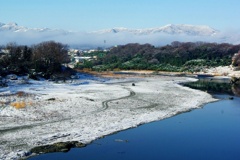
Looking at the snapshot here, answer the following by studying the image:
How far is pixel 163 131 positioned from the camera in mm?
21312

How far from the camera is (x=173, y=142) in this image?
61.7 ft

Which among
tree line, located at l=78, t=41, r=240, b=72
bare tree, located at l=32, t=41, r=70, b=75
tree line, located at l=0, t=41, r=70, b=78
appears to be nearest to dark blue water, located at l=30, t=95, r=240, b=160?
tree line, located at l=0, t=41, r=70, b=78

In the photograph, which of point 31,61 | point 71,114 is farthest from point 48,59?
point 71,114

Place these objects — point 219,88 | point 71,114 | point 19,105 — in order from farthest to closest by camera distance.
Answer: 1. point 219,88
2. point 19,105
3. point 71,114

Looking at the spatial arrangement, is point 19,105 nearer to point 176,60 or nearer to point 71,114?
point 71,114

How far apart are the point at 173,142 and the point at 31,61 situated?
36.5m

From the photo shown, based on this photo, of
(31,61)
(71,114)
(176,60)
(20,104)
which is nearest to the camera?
(71,114)

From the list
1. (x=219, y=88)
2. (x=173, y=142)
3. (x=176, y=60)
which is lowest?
(x=219, y=88)

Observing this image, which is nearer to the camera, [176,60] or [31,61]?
[31,61]

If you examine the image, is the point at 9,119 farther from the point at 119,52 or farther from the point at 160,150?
the point at 119,52

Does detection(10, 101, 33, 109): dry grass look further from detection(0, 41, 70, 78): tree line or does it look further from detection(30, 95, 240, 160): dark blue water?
detection(0, 41, 70, 78): tree line

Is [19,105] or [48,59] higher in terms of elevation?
[48,59]

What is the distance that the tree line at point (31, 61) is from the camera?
46406 millimetres

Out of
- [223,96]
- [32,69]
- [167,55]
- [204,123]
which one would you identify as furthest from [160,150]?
[167,55]
